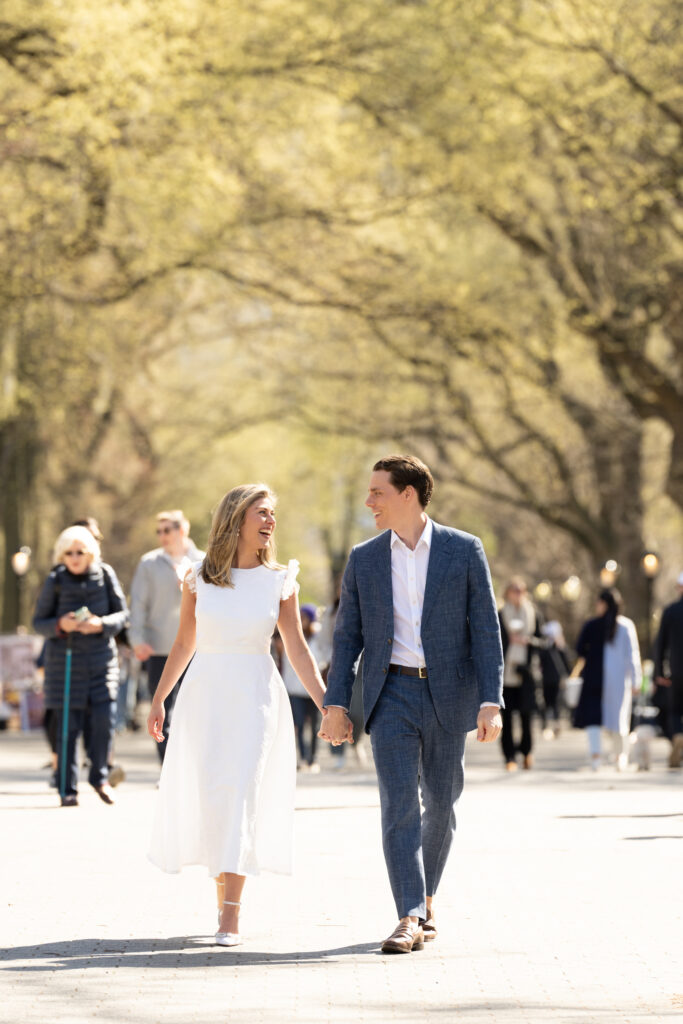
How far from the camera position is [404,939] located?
6.99m

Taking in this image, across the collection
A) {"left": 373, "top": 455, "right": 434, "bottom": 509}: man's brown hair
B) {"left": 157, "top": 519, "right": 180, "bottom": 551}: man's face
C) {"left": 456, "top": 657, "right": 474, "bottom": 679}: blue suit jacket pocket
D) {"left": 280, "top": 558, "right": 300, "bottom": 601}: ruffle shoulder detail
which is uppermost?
{"left": 157, "top": 519, "right": 180, "bottom": 551}: man's face

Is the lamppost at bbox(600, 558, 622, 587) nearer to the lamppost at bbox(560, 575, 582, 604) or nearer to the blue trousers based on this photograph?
the lamppost at bbox(560, 575, 582, 604)

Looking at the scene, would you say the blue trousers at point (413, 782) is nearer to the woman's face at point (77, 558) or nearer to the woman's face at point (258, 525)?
the woman's face at point (258, 525)

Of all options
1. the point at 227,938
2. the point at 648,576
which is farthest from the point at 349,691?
the point at 648,576

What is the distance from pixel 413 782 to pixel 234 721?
0.73m

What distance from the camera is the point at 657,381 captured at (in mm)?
27047

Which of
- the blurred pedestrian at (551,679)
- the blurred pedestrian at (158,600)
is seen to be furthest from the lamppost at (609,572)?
the blurred pedestrian at (158,600)

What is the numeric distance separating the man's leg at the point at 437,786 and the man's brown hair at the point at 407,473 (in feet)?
2.51

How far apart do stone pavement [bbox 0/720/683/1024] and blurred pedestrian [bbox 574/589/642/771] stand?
17.7 ft

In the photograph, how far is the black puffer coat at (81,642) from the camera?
13516 mm

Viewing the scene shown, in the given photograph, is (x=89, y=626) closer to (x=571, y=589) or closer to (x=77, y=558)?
(x=77, y=558)

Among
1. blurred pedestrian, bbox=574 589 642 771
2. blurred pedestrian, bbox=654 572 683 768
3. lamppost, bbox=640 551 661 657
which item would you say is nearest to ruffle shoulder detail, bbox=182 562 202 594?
blurred pedestrian, bbox=574 589 642 771

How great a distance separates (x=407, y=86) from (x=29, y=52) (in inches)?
189

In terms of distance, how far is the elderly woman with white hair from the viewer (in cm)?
1348
